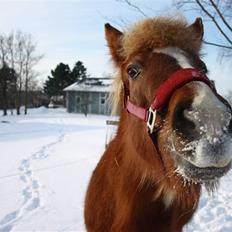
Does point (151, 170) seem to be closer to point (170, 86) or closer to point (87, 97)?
point (170, 86)

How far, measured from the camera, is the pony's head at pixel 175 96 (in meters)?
1.66

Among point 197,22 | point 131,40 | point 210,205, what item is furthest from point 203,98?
point 210,205

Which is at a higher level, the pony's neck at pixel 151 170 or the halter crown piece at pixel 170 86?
the halter crown piece at pixel 170 86

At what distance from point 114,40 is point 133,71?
0.55 metres

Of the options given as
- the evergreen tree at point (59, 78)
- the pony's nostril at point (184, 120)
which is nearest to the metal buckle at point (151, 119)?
the pony's nostril at point (184, 120)

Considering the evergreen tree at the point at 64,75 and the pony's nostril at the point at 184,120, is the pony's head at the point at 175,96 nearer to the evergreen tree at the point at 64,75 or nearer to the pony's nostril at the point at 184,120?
the pony's nostril at the point at 184,120

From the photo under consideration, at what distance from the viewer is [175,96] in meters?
1.88

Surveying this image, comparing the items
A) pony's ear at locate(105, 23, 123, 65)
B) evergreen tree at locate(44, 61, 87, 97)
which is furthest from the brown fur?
evergreen tree at locate(44, 61, 87, 97)

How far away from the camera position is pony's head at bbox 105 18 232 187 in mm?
1661

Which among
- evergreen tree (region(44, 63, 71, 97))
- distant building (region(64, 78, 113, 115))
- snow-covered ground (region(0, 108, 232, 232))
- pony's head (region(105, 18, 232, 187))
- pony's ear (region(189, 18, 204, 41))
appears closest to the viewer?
pony's head (region(105, 18, 232, 187))

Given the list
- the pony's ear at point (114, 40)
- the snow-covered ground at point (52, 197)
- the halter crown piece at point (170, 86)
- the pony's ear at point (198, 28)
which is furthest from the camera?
the snow-covered ground at point (52, 197)

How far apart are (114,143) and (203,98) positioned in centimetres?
129

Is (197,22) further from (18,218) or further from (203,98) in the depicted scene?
(18,218)

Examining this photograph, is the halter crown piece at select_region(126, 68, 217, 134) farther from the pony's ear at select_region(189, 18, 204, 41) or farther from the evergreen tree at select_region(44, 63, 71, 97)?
the evergreen tree at select_region(44, 63, 71, 97)
